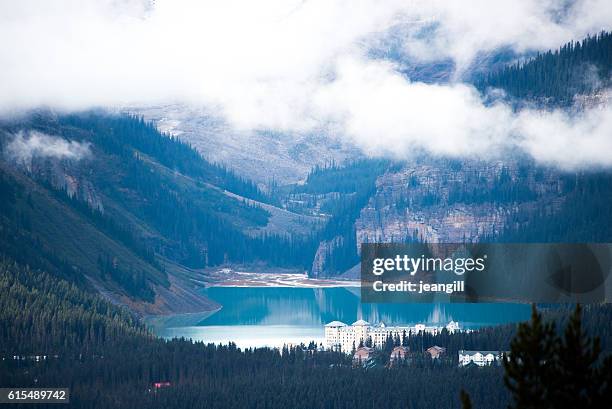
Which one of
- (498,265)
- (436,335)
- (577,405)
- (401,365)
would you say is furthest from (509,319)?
(577,405)

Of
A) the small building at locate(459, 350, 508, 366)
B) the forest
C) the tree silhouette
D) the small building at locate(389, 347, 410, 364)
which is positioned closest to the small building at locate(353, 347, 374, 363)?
the forest

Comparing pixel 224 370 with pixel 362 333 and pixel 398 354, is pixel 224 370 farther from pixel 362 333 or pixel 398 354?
pixel 362 333

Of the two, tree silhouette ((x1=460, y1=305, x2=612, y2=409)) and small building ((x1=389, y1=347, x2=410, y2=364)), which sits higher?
small building ((x1=389, y1=347, x2=410, y2=364))

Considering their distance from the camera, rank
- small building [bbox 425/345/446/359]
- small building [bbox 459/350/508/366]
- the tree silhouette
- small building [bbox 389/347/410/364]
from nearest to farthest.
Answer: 1. the tree silhouette
2. small building [bbox 459/350/508/366]
3. small building [bbox 389/347/410/364]
4. small building [bbox 425/345/446/359]

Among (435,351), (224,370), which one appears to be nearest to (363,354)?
(435,351)

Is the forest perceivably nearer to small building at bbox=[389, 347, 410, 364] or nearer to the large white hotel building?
small building at bbox=[389, 347, 410, 364]

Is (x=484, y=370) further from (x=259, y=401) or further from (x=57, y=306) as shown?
(x=57, y=306)
